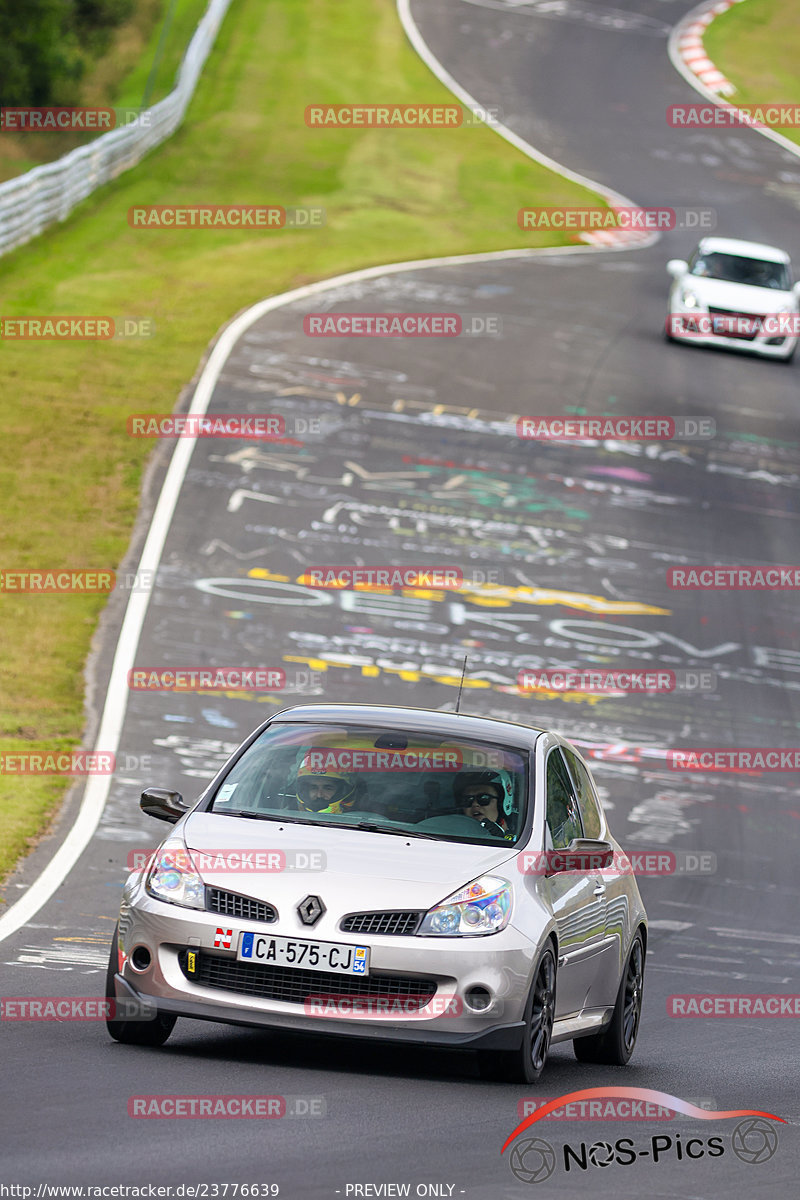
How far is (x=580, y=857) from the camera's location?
29.2 feet

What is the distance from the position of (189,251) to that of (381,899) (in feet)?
100

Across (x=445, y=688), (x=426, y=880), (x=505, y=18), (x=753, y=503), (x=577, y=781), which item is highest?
(x=426, y=880)

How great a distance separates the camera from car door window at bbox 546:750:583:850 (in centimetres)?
898

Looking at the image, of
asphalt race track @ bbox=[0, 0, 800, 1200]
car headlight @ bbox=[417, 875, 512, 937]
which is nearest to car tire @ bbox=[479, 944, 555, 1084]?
asphalt race track @ bbox=[0, 0, 800, 1200]

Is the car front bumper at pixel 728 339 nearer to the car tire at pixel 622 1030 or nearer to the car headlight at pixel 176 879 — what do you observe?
the car tire at pixel 622 1030

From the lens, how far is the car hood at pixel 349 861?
26.3 feet

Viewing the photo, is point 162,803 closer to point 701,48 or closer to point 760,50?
point 701,48

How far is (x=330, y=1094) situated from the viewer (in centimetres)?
763

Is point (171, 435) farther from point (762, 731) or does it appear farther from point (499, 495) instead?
point (762, 731)

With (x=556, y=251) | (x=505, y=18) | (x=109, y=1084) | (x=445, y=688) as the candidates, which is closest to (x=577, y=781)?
(x=109, y=1084)

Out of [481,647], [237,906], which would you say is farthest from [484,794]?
[481,647]

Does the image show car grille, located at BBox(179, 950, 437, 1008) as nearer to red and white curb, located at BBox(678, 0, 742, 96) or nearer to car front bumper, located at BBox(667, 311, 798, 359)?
car front bumper, located at BBox(667, 311, 798, 359)

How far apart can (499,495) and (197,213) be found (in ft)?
53.2

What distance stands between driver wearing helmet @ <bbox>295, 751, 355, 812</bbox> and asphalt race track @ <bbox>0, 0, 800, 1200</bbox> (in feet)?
3.38
